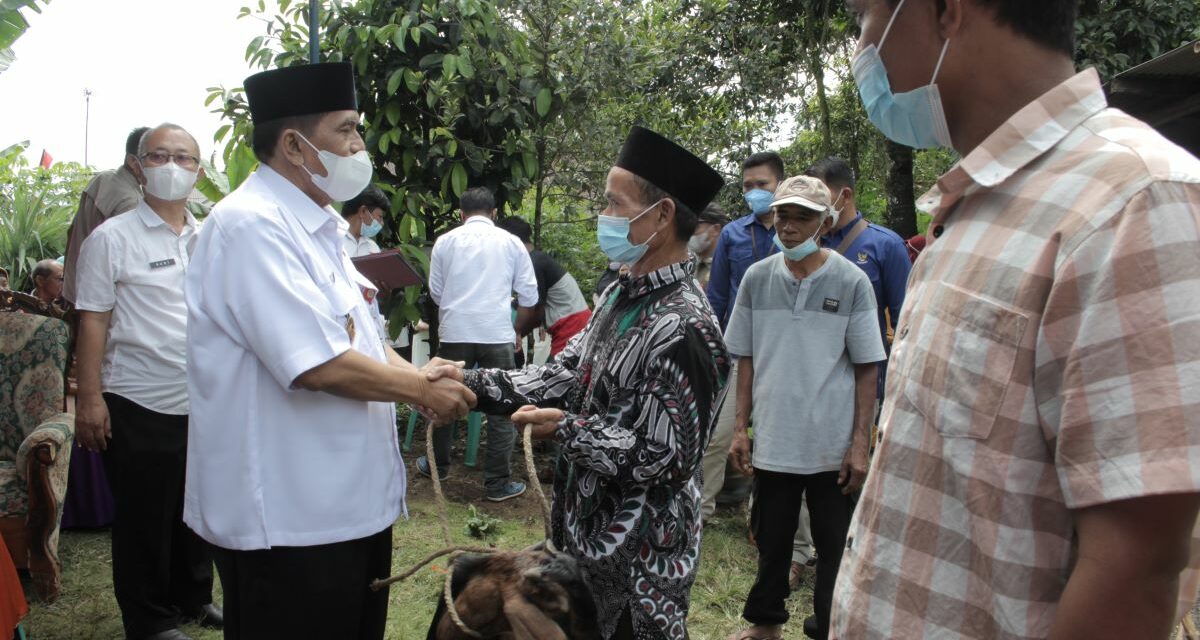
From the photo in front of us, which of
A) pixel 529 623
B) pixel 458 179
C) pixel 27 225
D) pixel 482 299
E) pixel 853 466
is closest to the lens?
pixel 529 623

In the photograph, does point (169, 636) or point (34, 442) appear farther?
point (34, 442)

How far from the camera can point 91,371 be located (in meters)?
3.16

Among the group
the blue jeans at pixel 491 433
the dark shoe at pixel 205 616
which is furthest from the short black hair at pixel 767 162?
the dark shoe at pixel 205 616

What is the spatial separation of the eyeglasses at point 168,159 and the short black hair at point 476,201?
2.56 meters

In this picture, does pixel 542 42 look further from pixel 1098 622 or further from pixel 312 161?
pixel 1098 622

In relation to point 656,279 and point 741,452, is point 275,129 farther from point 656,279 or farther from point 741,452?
point 741,452

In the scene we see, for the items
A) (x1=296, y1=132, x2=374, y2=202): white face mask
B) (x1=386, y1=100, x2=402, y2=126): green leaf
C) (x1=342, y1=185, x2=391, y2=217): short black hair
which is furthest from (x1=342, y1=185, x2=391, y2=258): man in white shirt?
(x1=296, y1=132, x2=374, y2=202): white face mask

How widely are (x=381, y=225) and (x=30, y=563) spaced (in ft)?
10.6

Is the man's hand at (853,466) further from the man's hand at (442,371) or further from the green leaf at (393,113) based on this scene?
the green leaf at (393,113)

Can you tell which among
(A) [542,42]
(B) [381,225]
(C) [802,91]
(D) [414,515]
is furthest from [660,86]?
(D) [414,515]

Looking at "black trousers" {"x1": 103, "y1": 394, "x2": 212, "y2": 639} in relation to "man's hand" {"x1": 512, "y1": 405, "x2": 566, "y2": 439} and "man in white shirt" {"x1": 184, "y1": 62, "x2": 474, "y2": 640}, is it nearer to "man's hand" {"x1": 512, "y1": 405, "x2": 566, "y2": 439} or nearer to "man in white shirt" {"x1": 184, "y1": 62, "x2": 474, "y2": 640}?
"man in white shirt" {"x1": 184, "y1": 62, "x2": 474, "y2": 640}

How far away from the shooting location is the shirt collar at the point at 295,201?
211 centimetres

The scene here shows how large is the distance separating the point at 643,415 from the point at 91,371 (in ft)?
8.16

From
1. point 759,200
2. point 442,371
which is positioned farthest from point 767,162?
point 442,371
